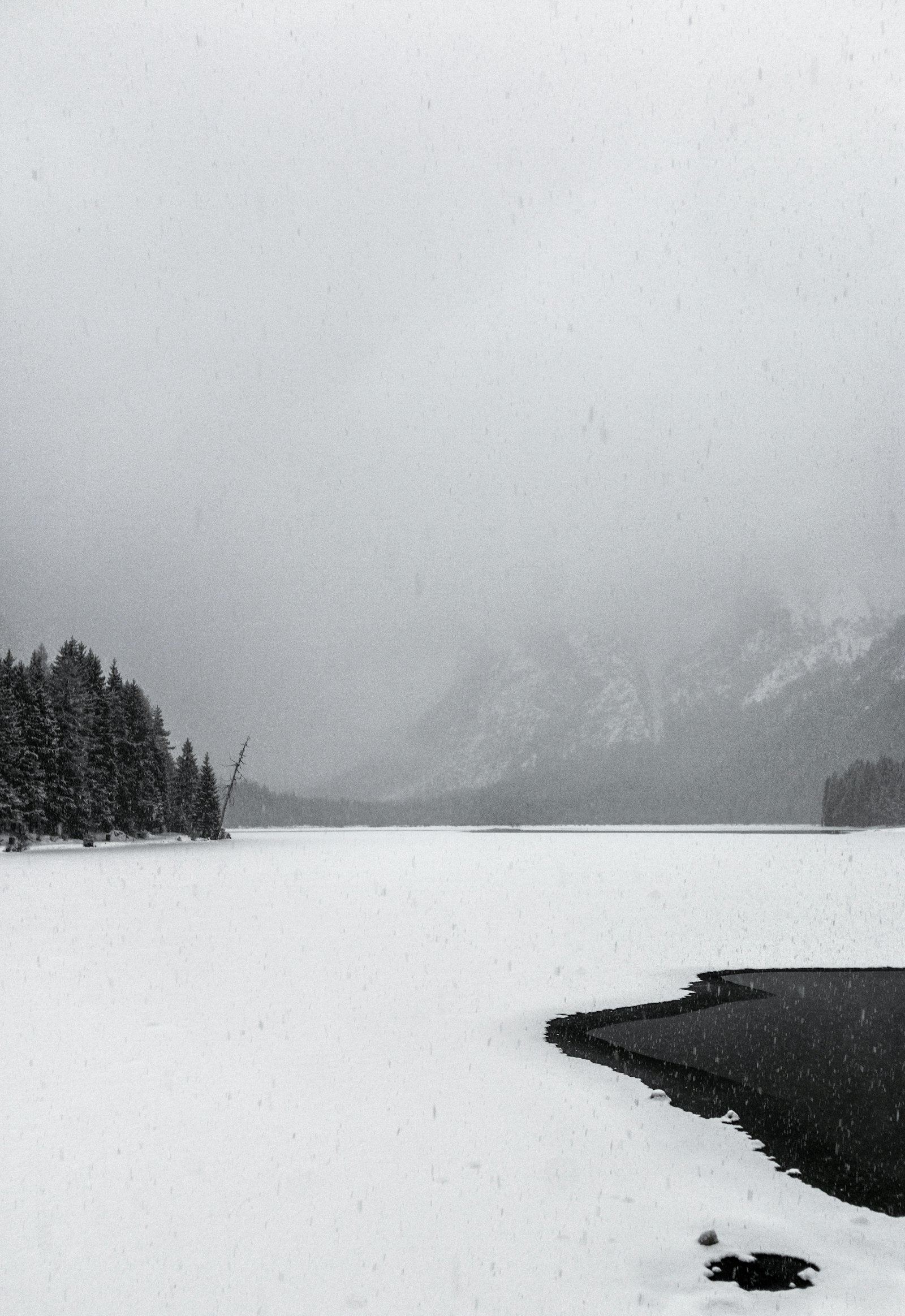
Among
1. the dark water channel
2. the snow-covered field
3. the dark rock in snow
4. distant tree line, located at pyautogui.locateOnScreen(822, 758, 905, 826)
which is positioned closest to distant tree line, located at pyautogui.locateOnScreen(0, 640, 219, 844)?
the snow-covered field

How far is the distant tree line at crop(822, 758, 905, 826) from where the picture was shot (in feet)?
457

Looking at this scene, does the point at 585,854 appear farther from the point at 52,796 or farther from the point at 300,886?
the point at 52,796

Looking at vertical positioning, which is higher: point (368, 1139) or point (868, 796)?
point (868, 796)

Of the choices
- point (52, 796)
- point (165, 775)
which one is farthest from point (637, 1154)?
point (165, 775)

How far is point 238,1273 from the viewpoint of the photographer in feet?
25.7

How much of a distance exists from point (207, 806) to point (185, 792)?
12.4ft

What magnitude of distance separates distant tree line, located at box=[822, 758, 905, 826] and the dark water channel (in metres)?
127

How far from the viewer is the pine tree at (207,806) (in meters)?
98.1

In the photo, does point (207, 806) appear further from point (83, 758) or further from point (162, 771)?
point (83, 758)

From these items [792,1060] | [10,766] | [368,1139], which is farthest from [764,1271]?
[10,766]

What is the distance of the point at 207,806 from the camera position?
326 feet

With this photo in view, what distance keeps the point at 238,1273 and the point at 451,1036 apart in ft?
27.2

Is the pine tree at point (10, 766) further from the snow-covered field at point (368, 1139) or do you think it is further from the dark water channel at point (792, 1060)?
the dark water channel at point (792, 1060)

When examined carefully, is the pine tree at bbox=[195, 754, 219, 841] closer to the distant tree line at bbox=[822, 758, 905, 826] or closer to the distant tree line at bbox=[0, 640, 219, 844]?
the distant tree line at bbox=[0, 640, 219, 844]
